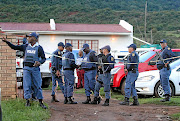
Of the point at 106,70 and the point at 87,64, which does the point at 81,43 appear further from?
the point at 106,70

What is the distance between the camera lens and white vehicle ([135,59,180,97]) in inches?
505

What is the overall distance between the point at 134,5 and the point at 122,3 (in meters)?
2.12

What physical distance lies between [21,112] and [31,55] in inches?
67.1

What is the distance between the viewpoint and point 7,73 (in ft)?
35.2

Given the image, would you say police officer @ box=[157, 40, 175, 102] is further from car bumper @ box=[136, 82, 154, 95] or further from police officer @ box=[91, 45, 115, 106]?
police officer @ box=[91, 45, 115, 106]

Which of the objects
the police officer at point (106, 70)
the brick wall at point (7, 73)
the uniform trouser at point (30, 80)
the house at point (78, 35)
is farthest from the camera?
the house at point (78, 35)

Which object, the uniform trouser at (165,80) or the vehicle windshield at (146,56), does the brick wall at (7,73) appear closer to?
the uniform trouser at (165,80)

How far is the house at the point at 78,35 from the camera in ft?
91.3

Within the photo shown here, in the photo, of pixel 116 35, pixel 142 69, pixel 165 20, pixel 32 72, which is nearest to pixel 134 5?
pixel 165 20

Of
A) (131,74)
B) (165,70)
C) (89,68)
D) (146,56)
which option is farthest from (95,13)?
(131,74)

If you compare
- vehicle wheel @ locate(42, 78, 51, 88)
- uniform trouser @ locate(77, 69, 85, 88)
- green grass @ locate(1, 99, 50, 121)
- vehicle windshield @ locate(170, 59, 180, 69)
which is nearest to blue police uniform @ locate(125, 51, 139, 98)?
vehicle windshield @ locate(170, 59, 180, 69)

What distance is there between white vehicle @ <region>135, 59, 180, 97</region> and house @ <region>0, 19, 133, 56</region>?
49.2 feet

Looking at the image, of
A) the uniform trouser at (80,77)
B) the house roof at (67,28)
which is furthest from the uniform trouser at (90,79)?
the house roof at (67,28)

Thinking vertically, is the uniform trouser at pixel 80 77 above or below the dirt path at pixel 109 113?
above
